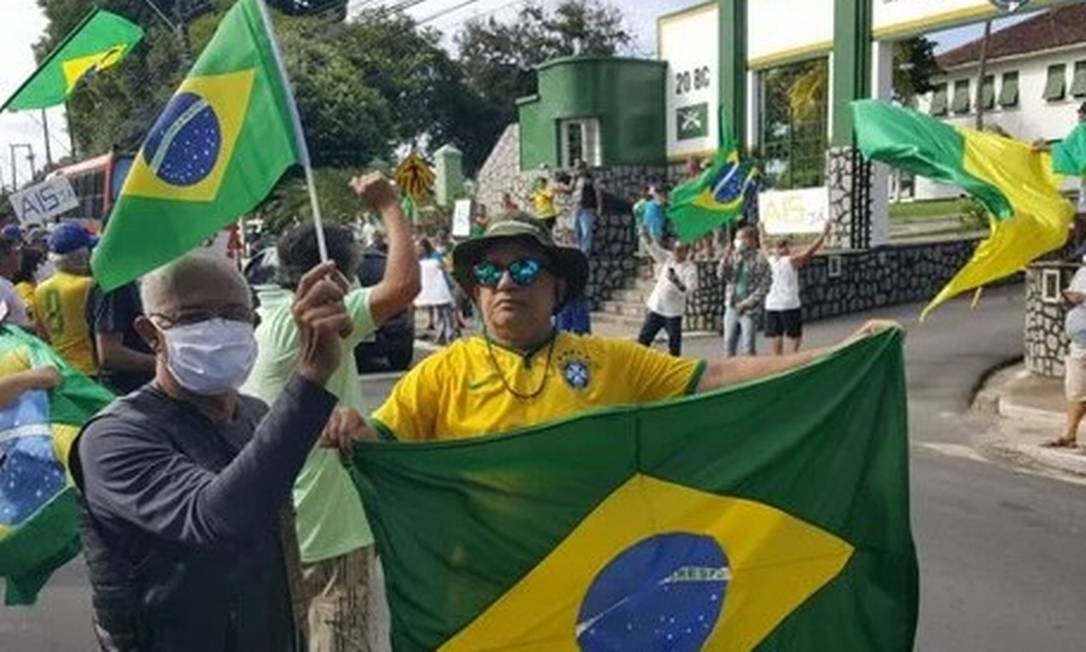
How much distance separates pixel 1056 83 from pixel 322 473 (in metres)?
51.7

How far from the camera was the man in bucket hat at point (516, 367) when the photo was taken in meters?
3.42

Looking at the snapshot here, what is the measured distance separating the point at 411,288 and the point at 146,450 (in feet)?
4.61

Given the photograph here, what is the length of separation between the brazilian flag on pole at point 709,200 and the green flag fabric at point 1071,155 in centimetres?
610

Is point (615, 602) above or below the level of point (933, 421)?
above

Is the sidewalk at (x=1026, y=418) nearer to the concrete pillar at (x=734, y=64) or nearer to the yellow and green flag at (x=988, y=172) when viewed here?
the yellow and green flag at (x=988, y=172)

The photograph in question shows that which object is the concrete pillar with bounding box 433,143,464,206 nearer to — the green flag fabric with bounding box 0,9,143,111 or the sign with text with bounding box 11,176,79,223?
the sign with text with bounding box 11,176,79,223

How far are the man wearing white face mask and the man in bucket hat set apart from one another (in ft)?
2.84

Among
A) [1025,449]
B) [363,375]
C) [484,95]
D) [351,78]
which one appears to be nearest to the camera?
[1025,449]

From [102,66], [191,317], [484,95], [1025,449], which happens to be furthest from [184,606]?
[484,95]

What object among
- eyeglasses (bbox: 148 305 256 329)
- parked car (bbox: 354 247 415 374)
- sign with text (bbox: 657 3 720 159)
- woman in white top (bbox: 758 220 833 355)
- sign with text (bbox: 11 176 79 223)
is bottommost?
parked car (bbox: 354 247 415 374)

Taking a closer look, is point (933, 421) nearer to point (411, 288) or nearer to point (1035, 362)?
point (1035, 362)

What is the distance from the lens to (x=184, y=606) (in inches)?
91.6

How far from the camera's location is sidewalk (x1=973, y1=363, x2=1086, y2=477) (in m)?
9.79

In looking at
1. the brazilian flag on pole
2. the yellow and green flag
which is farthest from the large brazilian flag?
the brazilian flag on pole
